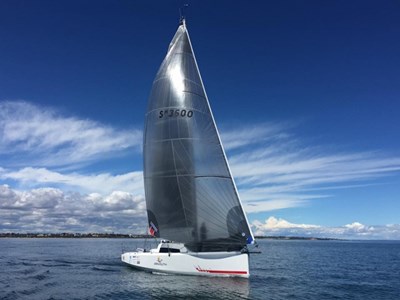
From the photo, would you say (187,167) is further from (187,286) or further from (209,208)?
(187,286)

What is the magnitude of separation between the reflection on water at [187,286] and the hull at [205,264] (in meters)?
0.44

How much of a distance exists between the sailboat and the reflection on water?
0.86 m

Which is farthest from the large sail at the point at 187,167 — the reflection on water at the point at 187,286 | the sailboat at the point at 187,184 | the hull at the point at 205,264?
the reflection on water at the point at 187,286

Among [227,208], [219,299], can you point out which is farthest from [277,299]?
[227,208]

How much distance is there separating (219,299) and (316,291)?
9026 millimetres

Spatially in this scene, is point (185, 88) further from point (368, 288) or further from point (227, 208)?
point (368, 288)

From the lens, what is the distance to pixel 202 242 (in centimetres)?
3036

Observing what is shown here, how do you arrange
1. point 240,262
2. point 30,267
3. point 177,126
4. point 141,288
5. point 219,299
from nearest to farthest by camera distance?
point 219,299
point 141,288
point 240,262
point 177,126
point 30,267

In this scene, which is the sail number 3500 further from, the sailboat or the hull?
the hull

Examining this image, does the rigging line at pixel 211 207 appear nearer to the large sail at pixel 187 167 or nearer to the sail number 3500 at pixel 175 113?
the large sail at pixel 187 167

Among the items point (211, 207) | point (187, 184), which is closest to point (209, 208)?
point (211, 207)

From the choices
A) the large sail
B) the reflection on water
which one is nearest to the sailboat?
the large sail

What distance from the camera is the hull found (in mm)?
29000

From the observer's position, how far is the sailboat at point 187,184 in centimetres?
2973
